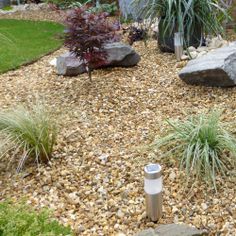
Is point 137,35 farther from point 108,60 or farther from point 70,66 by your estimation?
point 70,66

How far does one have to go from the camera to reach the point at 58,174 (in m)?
2.80

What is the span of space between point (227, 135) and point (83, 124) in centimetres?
117

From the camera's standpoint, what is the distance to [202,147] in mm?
2740

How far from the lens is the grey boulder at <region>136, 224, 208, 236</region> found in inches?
85.1

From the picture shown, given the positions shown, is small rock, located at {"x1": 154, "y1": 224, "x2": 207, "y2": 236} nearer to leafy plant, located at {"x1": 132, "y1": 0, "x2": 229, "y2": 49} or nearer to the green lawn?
the green lawn

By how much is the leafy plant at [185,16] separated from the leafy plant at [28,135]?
93.1 inches

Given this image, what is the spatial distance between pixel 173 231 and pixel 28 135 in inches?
47.2

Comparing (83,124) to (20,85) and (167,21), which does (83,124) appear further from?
(167,21)

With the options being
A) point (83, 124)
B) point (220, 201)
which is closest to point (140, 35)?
point (83, 124)

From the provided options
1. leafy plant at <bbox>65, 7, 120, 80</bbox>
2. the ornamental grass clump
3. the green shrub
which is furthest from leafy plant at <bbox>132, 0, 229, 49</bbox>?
the green shrub

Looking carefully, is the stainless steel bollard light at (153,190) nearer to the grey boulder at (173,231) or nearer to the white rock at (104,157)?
the grey boulder at (173,231)

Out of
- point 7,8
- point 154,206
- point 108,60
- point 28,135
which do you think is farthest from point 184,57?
point 7,8

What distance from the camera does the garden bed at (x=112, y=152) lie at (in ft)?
8.02

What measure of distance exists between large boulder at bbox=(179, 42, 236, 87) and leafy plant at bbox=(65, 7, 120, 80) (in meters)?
0.84
